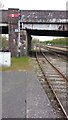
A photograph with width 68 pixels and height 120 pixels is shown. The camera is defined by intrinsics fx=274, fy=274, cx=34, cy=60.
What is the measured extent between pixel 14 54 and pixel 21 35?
2166mm

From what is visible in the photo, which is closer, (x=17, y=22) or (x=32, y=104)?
(x=32, y=104)

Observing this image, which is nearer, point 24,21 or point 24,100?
point 24,100

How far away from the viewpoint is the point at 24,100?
9.45 meters

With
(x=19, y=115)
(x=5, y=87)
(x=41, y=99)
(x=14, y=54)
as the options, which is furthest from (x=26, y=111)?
(x=14, y=54)

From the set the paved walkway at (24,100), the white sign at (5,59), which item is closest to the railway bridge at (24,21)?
the white sign at (5,59)

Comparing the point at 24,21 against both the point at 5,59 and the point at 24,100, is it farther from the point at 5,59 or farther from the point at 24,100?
the point at 24,100

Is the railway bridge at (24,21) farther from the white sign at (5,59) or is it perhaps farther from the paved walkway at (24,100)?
the paved walkway at (24,100)

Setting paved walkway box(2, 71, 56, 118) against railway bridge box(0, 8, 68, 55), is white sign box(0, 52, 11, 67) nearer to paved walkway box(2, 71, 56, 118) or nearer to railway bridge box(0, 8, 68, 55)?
paved walkway box(2, 71, 56, 118)

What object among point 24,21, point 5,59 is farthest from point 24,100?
point 24,21

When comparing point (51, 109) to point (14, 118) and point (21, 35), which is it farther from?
point (21, 35)

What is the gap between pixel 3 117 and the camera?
7637 millimetres

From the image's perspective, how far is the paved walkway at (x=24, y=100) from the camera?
26.4ft

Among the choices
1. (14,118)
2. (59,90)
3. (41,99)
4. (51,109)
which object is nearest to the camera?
(14,118)

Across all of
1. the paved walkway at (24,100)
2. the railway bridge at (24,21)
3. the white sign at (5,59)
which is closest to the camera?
the paved walkway at (24,100)
